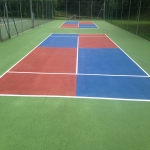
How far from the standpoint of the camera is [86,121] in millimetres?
3998

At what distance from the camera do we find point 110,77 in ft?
21.2

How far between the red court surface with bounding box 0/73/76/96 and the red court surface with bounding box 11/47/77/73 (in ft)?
2.01

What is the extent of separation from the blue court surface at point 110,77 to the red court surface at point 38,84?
0.28m

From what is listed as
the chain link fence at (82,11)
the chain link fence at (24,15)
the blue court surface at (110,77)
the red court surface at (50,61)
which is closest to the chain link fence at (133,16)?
the blue court surface at (110,77)

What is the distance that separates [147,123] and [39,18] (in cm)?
2065

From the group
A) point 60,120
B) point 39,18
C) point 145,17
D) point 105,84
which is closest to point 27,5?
point 39,18

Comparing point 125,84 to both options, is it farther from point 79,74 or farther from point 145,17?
point 145,17

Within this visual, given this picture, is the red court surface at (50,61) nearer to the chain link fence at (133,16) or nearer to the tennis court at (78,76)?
the tennis court at (78,76)

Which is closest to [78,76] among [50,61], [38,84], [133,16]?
[38,84]

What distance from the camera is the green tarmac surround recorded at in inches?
131

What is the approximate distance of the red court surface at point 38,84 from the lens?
530 centimetres

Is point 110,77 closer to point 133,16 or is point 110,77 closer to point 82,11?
point 133,16

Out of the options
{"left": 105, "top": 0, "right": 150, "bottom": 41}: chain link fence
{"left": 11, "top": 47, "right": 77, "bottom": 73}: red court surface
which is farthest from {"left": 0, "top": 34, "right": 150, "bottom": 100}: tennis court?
{"left": 105, "top": 0, "right": 150, "bottom": 41}: chain link fence

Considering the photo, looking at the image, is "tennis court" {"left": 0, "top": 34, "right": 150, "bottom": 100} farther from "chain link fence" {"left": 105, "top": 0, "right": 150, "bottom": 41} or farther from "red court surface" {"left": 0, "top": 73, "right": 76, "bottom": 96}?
"chain link fence" {"left": 105, "top": 0, "right": 150, "bottom": 41}
